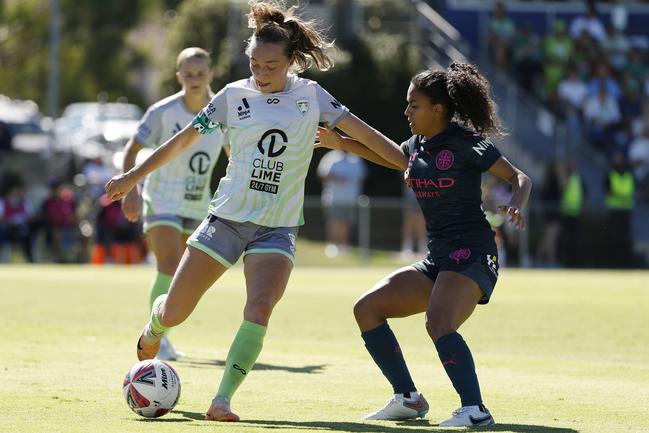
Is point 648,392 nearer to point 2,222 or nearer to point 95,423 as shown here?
point 95,423

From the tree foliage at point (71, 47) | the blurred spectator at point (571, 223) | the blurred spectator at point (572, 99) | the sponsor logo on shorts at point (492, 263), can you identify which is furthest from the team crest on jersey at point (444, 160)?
the tree foliage at point (71, 47)

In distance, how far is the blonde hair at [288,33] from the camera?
322 inches

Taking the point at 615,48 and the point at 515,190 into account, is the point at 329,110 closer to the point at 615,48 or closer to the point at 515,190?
the point at 515,190

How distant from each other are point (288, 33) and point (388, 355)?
2021mm

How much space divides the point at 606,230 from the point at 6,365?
670 inches

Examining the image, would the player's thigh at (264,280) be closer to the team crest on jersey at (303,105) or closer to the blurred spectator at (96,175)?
the team crest on jersey at (303,105)

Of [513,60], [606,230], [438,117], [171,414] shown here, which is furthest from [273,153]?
[513,60]

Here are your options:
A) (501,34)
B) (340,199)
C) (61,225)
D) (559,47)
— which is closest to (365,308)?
(340,199)

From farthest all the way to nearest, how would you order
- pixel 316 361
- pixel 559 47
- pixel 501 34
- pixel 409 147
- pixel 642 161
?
1. pixel 501 34
2. pixel 559 47
3. pixel 642 161
4. pixel 316 361
5. pixel 409 147

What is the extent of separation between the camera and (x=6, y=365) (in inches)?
405

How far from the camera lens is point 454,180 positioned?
806 cm

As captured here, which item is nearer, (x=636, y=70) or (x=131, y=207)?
(x=131, y=207)

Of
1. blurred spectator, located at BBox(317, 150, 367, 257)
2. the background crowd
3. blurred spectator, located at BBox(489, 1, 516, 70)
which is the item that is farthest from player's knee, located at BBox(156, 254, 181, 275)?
blurred spectator, located at BBox(489, 1, 516, 70)

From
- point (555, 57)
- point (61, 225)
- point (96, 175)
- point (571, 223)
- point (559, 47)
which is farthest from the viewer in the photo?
point (559, 47)
